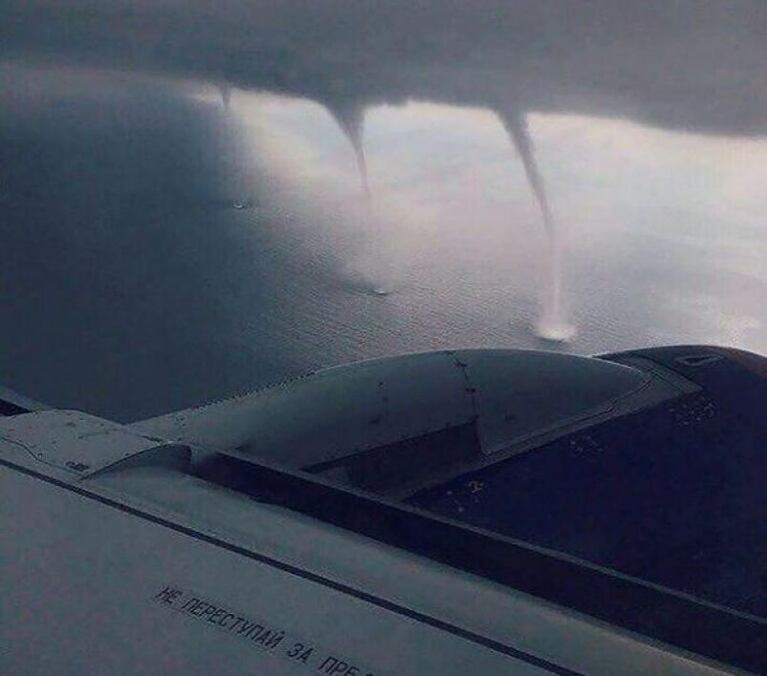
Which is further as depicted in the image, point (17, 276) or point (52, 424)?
point (17, 276)

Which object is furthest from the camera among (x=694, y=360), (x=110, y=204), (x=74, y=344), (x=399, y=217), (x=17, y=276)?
(x=399, y=217)

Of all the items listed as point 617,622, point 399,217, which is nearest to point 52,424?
point 617,622

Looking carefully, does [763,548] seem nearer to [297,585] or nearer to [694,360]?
[694,360]

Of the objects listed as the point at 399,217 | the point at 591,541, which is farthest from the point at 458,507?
the point at 399,217

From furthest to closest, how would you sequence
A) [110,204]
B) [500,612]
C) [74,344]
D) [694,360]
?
[110,204] → [74,344] → [694,360] → [500,612]

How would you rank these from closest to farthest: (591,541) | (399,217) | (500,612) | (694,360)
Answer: (500,612), (591,541), (694,360), (399,217)

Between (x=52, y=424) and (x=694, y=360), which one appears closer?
(x=52, y=424)

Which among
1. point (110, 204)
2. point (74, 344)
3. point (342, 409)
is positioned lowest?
point (74, 344)

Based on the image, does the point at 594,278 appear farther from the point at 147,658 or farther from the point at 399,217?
the point at 147,658

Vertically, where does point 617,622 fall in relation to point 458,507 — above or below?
above
